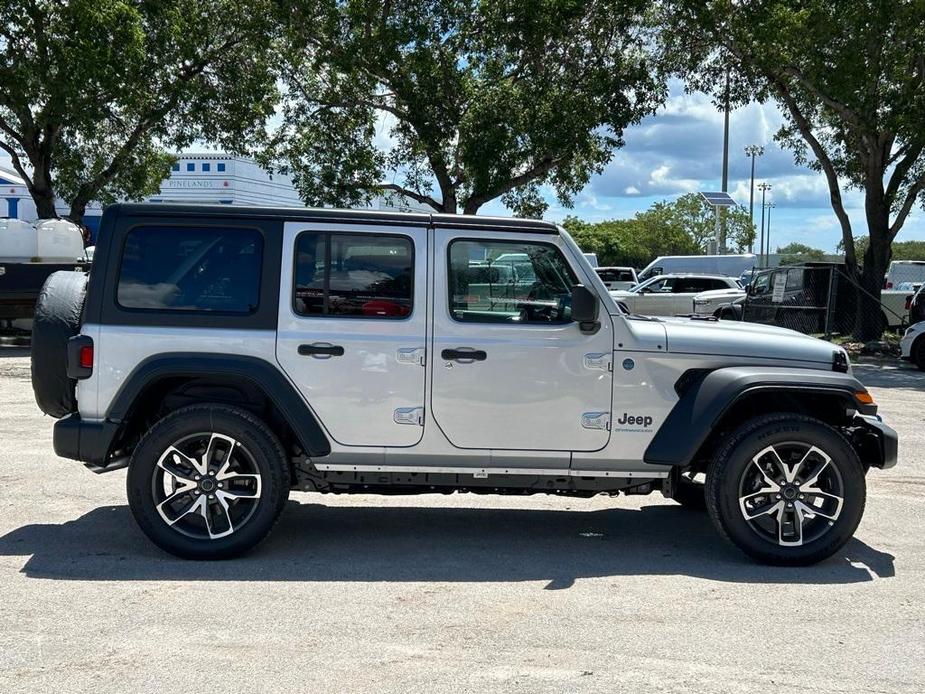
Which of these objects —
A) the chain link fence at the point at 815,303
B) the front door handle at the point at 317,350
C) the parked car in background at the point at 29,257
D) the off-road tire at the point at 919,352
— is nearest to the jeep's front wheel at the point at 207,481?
the front door handle at the point at 317,350

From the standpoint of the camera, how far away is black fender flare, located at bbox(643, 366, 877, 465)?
5523 mm

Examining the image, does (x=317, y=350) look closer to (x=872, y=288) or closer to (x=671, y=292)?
(x=872, y=288)

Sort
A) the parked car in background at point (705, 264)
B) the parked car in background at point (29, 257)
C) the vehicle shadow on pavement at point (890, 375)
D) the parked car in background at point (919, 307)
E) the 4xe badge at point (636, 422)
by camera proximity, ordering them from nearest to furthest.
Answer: the 4xe badge at point (636, 422), the vehicle shadow on pavement at point (890, 375), the parked car in background at point (919, 307), the parked car in background at point (29, 257), the parked car in background at point (705, 264)

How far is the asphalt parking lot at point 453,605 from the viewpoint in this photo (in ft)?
13.4

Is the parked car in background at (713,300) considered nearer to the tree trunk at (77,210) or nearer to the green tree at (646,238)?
the tree trunk at (77,210)

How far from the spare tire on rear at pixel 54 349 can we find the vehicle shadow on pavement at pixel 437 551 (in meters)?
0.88

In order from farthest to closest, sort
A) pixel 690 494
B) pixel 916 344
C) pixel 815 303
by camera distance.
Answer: pixel 815 303
pixel 916 344
pixel 690 494

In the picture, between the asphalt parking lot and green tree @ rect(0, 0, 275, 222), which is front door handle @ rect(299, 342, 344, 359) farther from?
green tree @ rect(0, 0, 275, 222)

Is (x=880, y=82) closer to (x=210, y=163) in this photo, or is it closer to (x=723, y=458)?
(x=723, y=458)

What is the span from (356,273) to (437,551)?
170 centimetres

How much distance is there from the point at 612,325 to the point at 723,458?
0.97 m

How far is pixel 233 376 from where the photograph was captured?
5.60 meters

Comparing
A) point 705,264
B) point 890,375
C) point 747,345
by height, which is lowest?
point 890,375

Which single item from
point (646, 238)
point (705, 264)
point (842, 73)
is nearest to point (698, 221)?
point (646, 238)
